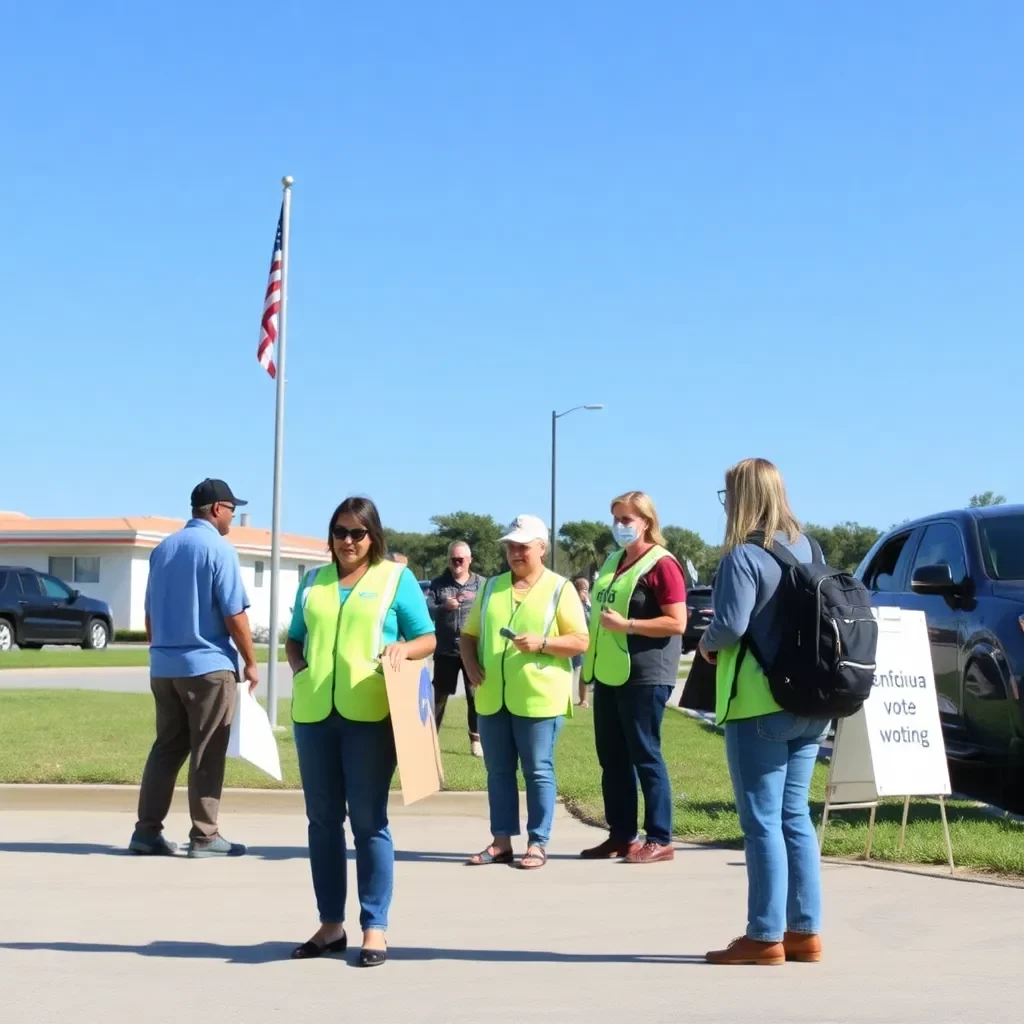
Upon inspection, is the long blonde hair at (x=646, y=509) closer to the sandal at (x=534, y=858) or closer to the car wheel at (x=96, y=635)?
the sandal at (x=534, y=858)

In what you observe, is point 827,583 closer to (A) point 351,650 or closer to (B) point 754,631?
(B) point 754,631

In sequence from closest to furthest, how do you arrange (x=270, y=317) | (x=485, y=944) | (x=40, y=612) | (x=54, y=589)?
(x=485, y=944), (x=270, y=317), (x=40, y=612), (x=54, y=589)

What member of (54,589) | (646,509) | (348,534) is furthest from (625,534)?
(54,589)

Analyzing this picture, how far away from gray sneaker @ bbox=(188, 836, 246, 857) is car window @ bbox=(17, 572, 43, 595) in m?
27.0

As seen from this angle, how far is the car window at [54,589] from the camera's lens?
35156 millimetres

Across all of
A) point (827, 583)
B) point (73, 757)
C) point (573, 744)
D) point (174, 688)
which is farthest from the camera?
point (573, 744)

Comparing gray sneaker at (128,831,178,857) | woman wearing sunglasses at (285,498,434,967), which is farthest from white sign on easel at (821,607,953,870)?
gray sneaker at (128,831,178,857)

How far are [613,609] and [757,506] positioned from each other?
2.69 meters

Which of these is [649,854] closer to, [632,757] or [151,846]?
[632,757]

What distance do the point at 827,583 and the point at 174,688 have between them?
4.42m

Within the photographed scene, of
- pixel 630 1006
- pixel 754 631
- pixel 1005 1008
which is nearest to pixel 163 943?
pixel 630 1006

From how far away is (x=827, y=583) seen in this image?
5.93m

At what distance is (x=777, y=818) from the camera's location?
233 inches

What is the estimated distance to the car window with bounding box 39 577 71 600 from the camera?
1384 inches
